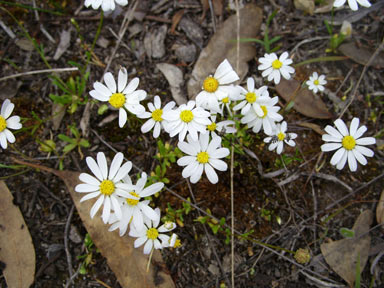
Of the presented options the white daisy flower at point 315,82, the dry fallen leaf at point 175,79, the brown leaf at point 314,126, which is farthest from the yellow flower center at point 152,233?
the white daisy flower at point 315,82

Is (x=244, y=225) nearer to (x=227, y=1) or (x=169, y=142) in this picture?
(x=169, y=142)

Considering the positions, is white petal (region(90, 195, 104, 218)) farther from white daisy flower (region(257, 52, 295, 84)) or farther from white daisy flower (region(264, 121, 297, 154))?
white daisy flower (region(257, 52, 295, 84))

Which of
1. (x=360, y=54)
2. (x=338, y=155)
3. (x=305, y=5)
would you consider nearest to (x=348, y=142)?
(x=338, y=155)

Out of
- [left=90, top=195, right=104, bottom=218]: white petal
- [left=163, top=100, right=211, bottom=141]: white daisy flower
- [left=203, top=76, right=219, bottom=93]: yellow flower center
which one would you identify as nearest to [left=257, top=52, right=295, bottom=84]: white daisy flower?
[left=203, top=76, right=219, bottom=93]: yellow flower center

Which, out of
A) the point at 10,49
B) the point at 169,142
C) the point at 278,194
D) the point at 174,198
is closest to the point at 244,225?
the point at 278,194

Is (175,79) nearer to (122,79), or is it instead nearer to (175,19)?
(175,19)

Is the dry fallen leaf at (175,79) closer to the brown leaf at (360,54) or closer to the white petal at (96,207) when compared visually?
the white petal at (96,207)
